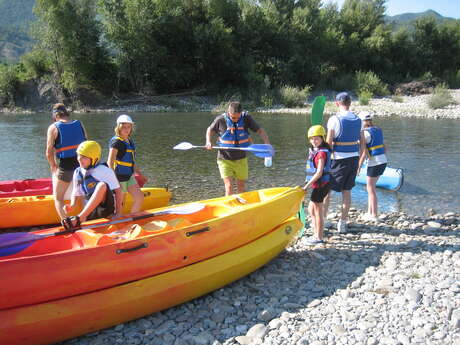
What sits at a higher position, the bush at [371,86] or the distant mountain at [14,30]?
the distant mountain at [14,30]

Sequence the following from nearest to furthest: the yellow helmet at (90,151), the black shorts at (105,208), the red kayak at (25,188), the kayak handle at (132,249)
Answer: the kayak handle at (132,249) < the yellow helmet at (90,151) < the black shorts at (105,208) < the red kayak at (25,188)

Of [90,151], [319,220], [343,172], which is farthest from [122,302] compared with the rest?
[343,172]

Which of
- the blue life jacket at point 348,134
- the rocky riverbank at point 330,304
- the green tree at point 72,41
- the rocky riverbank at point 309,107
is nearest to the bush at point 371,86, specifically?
the rocky riverbank at point 309,107

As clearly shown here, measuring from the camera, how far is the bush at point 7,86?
26922 mm

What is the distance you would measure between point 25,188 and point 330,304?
15.9ft

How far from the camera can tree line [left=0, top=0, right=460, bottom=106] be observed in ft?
89.4

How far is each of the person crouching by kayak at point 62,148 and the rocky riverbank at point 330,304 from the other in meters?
2.16

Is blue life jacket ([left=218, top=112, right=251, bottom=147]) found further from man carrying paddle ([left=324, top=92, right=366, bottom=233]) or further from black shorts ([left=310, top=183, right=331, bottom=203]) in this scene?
black shorts ([left=310, top=183, right=331, bottom=203])

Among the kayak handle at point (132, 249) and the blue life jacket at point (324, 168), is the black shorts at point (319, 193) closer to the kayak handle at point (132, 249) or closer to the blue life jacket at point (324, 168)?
the blue life jacket at point (324, 168)

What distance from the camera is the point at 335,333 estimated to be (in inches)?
125

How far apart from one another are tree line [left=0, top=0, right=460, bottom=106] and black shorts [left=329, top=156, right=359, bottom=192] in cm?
2233

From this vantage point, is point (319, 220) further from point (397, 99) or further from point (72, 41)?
point (72, 41)

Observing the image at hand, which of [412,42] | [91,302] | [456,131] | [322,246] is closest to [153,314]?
[91,302]

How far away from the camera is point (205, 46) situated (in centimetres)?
2902
